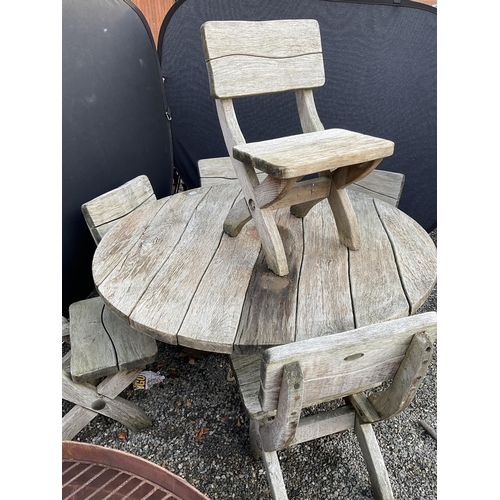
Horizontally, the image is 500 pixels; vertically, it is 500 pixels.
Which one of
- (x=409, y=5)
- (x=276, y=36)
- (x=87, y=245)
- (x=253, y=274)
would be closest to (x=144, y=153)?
(x=87, y=245)

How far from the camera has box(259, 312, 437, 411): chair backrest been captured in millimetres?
878

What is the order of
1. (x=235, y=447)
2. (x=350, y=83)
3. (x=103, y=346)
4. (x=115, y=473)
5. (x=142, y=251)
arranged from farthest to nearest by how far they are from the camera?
1. (x=350, y=83)
2. (x=235, y=447)
3. (x=103, y=346)
4. (x=142, y=251)
5. (x=115, y=473)

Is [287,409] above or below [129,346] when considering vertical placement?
above

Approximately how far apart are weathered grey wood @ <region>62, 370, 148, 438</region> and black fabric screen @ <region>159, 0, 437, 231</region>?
205cm

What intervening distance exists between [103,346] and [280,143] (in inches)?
41.3

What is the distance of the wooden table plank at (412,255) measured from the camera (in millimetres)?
1281

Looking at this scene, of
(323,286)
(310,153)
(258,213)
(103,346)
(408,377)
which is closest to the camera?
(408,377)

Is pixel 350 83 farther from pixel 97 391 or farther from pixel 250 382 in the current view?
pixel 97 391

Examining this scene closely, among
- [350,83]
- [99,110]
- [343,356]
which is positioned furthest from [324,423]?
[350,83]

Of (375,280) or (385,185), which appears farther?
(385,185)

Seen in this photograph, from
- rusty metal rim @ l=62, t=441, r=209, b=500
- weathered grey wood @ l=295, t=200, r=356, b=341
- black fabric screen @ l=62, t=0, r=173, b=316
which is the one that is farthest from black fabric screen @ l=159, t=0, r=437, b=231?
rusty metal rim @ l=62, t=441, r=209, b=500

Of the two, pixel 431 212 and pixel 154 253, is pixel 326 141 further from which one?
pixel 431 212

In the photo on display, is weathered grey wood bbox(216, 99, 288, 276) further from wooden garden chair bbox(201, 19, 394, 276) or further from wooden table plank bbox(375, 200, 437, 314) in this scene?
wooden table plank bbox(375, 200, 437, 314)

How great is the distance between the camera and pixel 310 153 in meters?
1.21
